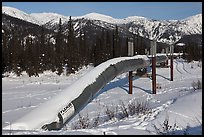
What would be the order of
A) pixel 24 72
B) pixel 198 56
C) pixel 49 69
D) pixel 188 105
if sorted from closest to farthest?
pixel 188 105 → pixel 24 72 → pixel 49 69 → pixel 198 56

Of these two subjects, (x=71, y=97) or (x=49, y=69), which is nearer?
(x=71, y=97)

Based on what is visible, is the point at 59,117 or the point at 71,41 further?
the point at 71,41

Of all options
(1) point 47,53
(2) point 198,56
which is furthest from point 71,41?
(2) point 198,56

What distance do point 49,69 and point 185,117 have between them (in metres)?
27.7

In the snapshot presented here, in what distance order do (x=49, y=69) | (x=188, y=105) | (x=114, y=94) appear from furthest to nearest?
(x=49, y=69) < (x=114, y=94) < (x=188, y=105)

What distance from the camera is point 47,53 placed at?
34.4 meters

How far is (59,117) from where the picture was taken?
5.23 meters

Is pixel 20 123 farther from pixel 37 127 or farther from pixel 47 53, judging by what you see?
pixel 47 53

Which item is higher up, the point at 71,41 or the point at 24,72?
the point at 71,41

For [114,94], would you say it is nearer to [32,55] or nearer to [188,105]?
[188,105]

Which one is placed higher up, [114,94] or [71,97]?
[71,97]

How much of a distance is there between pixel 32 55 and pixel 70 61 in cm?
368

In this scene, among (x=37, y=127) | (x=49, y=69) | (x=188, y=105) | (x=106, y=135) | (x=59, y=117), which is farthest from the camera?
(x=49, y=69)

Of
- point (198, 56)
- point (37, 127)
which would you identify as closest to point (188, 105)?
point (37, 127)
